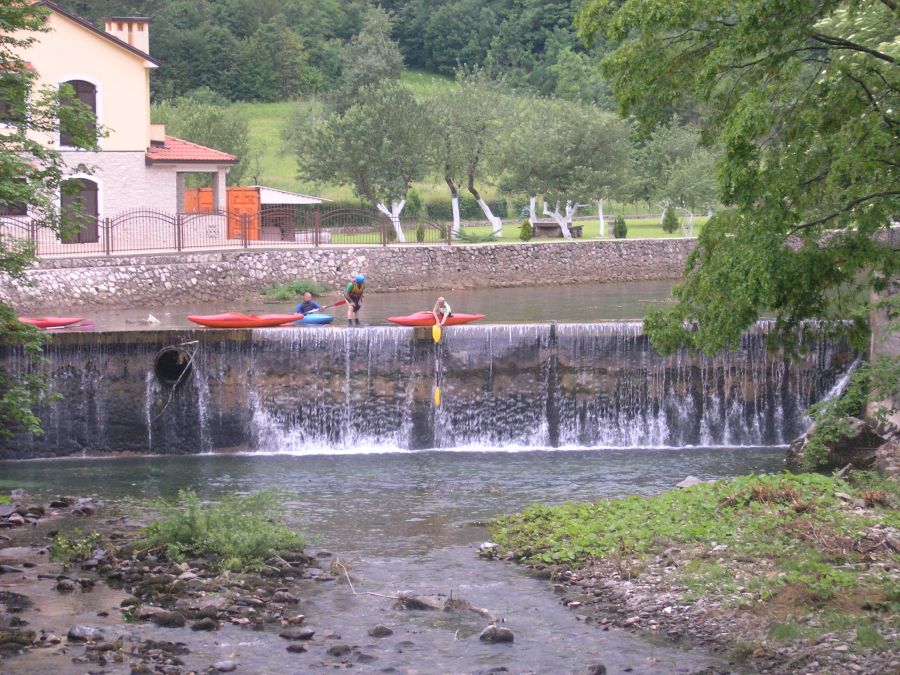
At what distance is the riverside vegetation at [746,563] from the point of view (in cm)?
934

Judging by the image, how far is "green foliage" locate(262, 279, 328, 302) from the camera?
3309 centimetres


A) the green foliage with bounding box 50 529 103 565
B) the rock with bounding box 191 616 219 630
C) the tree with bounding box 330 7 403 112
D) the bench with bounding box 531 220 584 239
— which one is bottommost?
the rock with bounding box 191 616 219 630

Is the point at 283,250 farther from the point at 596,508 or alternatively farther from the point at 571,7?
the point at 571,7

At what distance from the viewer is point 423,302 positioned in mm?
32688

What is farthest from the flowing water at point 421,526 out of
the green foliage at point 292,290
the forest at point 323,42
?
the forest at point 323,42

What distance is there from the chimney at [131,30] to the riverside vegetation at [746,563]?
29.7 m

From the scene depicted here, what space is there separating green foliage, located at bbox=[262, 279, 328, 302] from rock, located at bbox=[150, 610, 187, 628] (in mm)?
22593

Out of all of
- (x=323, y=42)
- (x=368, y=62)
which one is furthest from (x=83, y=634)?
(x=323, y=42)

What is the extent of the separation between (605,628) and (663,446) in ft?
36.1

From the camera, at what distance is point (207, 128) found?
55.3m

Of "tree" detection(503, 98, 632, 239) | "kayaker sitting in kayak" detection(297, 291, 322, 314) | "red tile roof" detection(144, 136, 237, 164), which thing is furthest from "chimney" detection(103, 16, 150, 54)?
"kayaker sitting in kayak" detection(297, 291, 322, 314)

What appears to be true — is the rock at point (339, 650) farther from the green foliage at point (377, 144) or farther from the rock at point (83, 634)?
the green foliage at point (377, 144)

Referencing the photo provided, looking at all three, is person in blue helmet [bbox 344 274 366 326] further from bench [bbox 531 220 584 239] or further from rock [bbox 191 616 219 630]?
bench [bbox 531 220 584 239]

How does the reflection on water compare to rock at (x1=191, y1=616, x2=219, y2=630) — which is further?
the reflection on water
